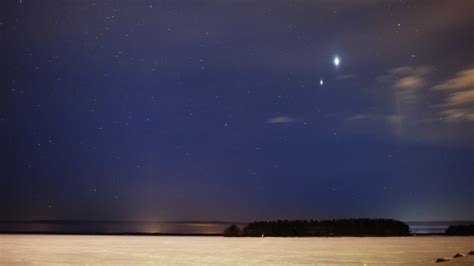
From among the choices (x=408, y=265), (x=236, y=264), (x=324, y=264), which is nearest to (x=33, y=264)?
(x=236, y=264)

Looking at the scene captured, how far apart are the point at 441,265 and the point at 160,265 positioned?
420 inches

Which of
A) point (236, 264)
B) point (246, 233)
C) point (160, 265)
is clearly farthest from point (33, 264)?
point (246, 233)

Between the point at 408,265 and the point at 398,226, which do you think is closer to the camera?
the point at 408,265

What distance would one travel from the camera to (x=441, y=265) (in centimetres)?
2080

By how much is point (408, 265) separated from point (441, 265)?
208 cm

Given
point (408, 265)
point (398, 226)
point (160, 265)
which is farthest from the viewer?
point (398, 226)

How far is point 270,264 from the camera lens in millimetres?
25047

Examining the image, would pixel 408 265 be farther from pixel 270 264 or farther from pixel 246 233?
pixel 246 233

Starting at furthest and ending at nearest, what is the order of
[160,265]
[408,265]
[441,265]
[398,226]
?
1. [398,226]
2. [160,265]
3. [408,265]
4. [441,265]

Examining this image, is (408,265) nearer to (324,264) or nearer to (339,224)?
(324,264)

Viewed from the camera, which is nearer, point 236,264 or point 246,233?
point 236,264

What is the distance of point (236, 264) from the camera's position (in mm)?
24922

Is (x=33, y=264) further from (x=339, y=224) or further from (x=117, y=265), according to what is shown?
(x=339, y=224)

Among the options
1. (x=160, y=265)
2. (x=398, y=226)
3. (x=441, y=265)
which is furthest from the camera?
(x=398, y=226)
